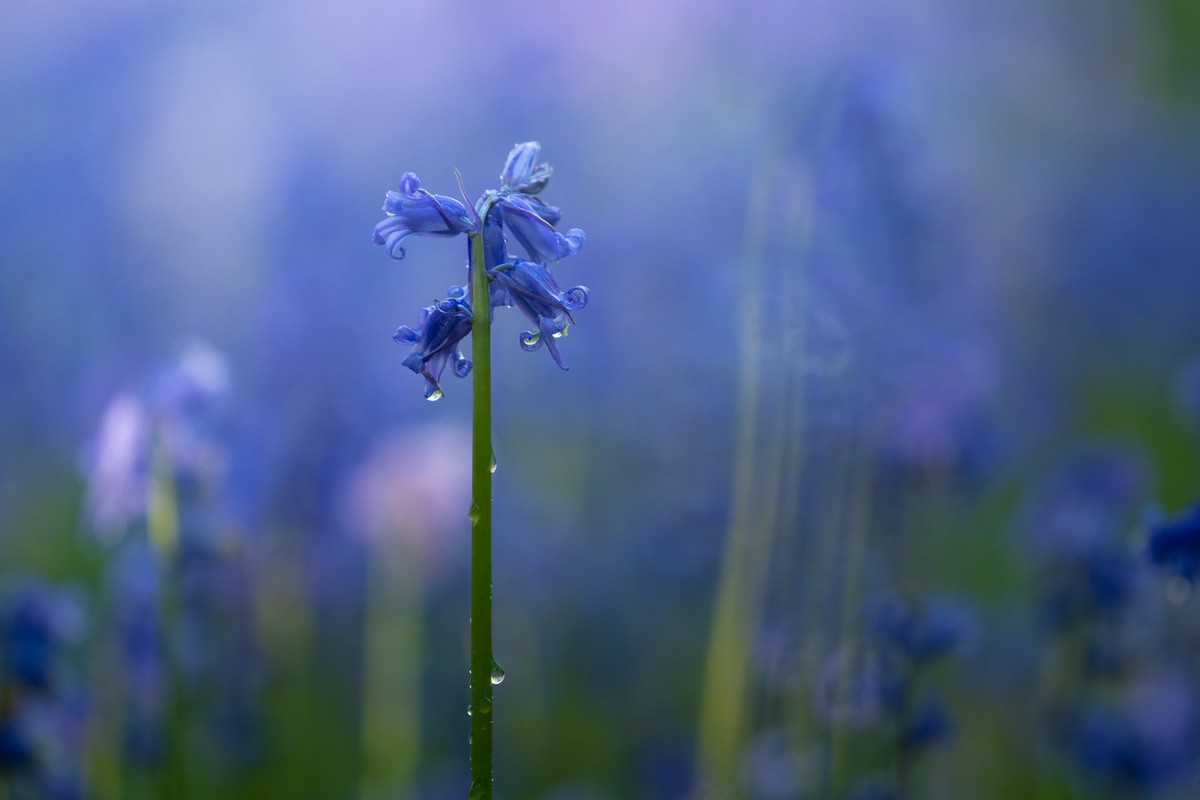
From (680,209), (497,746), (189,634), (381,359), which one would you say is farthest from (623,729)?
(680,209)

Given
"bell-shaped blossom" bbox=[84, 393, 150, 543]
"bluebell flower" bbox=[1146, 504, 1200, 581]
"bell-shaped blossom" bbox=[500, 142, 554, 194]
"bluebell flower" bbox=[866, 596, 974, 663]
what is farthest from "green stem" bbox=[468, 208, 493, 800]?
"bluebell flower" bbox=[866, 596, 974, 663]

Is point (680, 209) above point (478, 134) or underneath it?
underneath

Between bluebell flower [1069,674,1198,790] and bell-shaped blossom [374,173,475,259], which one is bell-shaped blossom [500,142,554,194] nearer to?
bell-shaped blossom [374,173,475,259]

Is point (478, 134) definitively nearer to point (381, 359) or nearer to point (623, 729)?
point (381, 359)

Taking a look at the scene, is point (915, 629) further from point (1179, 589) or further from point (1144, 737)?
point (1144, 737)

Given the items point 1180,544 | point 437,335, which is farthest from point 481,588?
point 1180,544

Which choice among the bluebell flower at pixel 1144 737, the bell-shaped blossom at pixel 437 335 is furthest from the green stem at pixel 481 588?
the bluebell flower at pixel 1144 737
